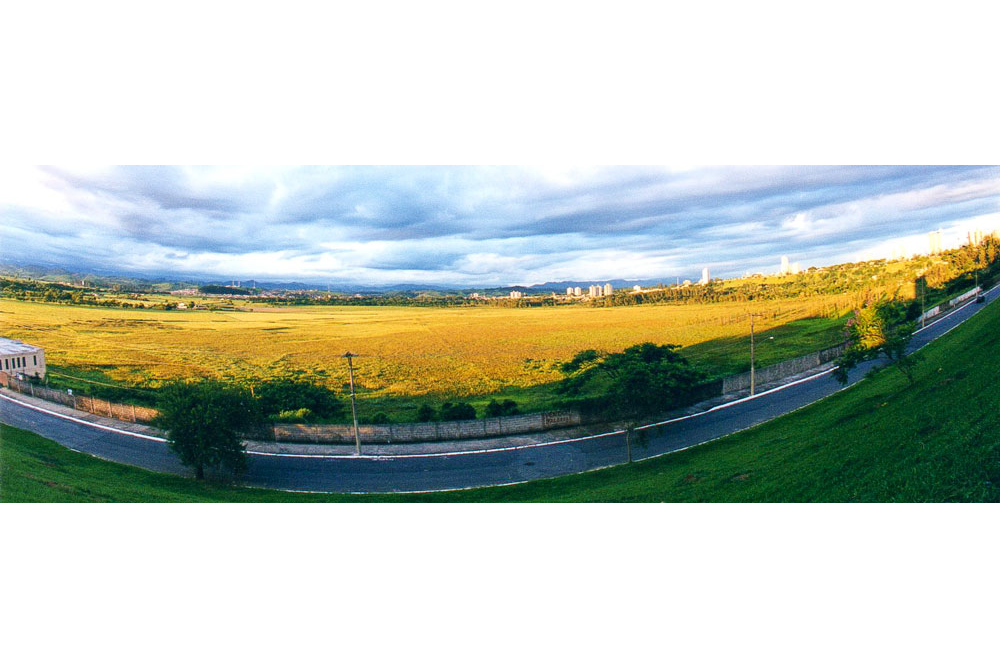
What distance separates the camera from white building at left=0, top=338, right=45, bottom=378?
142 inches

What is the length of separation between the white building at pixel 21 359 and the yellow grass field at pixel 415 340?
0.90 feet

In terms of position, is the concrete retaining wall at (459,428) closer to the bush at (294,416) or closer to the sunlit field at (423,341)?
the sunlit field at (423,341)

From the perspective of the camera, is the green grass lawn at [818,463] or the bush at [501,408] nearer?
the green grass lawn at [818,463]

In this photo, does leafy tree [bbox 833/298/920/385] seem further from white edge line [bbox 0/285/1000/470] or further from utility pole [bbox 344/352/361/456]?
utility pole [bbox 344/352/361/456]

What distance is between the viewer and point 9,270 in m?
3.47

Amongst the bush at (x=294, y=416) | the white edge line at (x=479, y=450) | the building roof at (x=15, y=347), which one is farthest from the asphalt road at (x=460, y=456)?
the building roof at (x=15, y=347)

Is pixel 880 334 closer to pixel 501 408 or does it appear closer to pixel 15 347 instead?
pixel 501 408

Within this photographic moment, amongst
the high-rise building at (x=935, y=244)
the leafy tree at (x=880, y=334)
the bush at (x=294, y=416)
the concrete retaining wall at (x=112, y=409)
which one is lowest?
the bush at (x=294, y=416)

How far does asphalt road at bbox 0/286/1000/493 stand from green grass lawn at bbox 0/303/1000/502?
0.18 metres

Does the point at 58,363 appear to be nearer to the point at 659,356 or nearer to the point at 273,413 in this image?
the point at 273,413

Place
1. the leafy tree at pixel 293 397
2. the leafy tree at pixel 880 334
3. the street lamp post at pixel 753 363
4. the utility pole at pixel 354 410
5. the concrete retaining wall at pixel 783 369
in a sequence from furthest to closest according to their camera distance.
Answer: the street lamp post at pixel 753 363, the utility pole at pixel 354 410, the concrete retaining wall at pixel 783 369, the leafy tree at pixel 293 397, the leafy tree at pixel 880 334

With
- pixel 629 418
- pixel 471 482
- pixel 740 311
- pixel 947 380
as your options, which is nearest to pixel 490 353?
pixel 471 482

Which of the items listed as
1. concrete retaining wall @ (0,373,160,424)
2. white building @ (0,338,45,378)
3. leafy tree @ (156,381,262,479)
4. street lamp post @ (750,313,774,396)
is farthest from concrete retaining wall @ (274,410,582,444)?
white building @ (0,338,45,378)

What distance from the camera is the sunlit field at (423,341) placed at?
4.11 m
